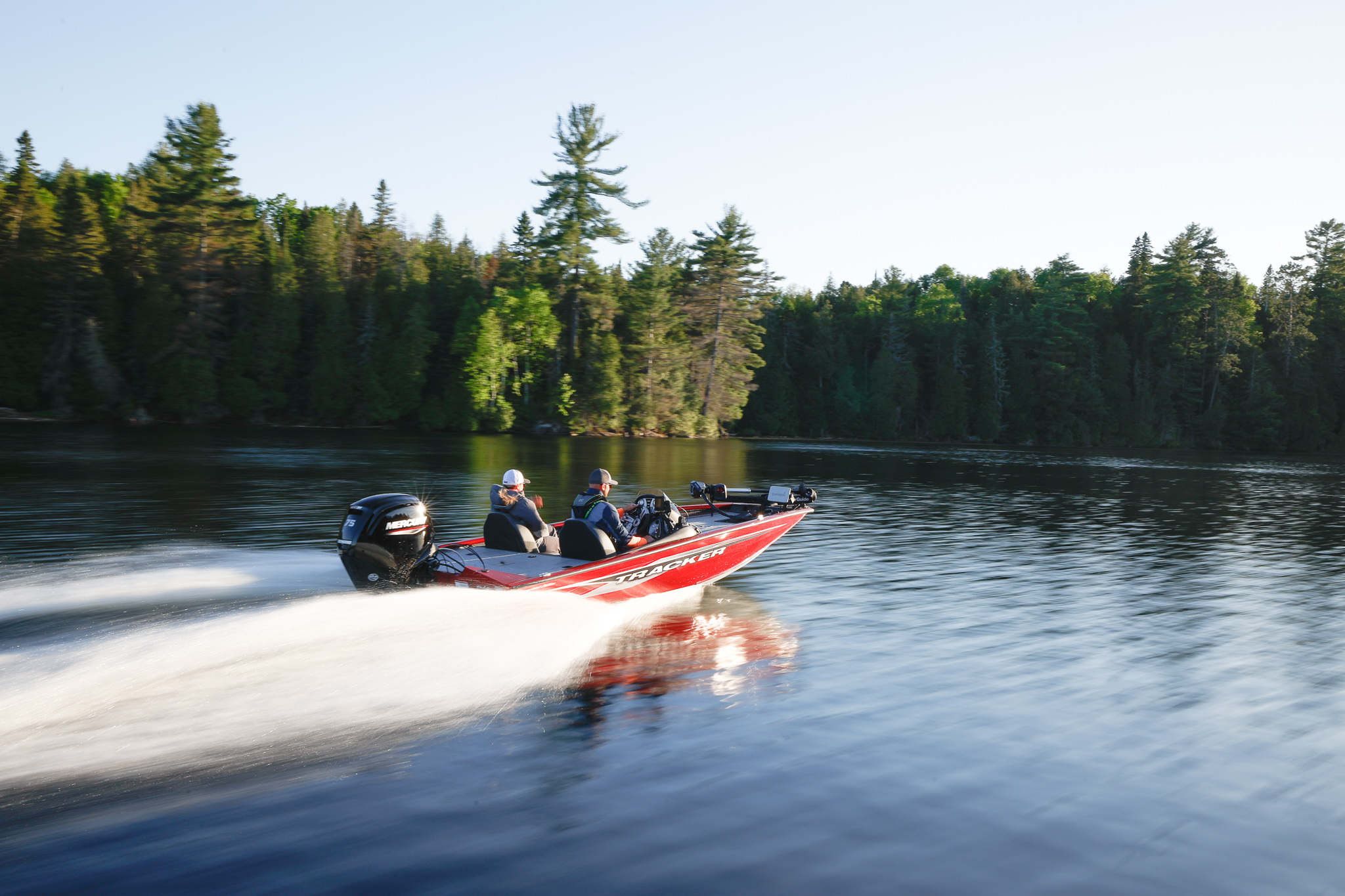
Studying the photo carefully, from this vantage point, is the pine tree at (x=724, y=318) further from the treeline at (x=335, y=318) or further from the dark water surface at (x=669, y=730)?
the dark water surface at (x=669, y=730)

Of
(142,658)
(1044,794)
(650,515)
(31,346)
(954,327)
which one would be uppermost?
(954,327)

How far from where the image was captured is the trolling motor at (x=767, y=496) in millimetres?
13016

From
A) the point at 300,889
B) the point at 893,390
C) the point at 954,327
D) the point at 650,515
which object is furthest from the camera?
the point at 954,327

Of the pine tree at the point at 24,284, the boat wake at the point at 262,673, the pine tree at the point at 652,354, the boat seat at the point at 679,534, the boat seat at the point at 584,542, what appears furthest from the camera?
the pine tree at the point at 652,354

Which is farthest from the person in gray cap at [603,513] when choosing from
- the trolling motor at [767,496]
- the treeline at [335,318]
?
the treeline at [335,318]

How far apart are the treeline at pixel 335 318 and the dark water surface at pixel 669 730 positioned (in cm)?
4846

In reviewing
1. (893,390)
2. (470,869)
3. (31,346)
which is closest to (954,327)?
(893,390)

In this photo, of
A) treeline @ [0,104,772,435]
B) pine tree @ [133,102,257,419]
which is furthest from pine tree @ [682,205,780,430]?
pine tree @ [133,102,257,419]

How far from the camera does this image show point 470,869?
15.1ft

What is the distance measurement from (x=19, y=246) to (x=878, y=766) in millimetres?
69045

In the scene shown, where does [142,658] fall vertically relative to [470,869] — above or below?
above

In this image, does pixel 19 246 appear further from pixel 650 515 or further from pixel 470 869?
pixel 470 869

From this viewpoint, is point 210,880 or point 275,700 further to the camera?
point 275,700

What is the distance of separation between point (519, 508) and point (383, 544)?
67.2 inches
